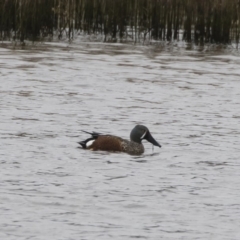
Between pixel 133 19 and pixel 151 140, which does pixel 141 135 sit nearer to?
pixel 151 140

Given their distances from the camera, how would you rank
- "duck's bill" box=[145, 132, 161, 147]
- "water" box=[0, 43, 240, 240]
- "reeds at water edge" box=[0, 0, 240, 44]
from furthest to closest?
"reeds at water edge" box=[0, 0, 240, 44] < "duck's bill" box=[145, 132, 161, 147] < "water" box=[0, 43, 240, 240]

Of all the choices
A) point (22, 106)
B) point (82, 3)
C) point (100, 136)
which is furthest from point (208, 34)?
point (100, 136)

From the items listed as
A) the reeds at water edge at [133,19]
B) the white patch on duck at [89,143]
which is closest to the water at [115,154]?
the white patch on duck at [89,143]

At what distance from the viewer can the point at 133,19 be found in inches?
789

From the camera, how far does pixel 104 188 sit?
7164mm

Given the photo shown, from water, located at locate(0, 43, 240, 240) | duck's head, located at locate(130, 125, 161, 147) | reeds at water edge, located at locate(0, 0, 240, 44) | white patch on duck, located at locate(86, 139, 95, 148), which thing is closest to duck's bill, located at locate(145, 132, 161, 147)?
duck's head, located at locate(130, 125, 161, 147)

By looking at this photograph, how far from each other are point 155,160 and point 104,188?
1.59 m

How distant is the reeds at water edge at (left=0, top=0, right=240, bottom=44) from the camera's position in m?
18.6

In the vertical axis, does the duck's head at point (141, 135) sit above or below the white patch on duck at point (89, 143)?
above

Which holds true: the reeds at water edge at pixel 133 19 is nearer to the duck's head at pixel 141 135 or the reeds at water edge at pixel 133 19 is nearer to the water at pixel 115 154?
the water at pixel 115 154

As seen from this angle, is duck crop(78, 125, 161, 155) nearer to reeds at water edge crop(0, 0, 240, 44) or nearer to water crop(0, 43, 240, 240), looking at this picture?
water crop(0, 43, 240, 240)

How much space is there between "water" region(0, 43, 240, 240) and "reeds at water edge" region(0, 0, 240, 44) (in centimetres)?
197

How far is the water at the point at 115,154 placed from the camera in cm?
621

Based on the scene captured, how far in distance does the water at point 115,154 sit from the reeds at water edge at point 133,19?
1.97 metres
